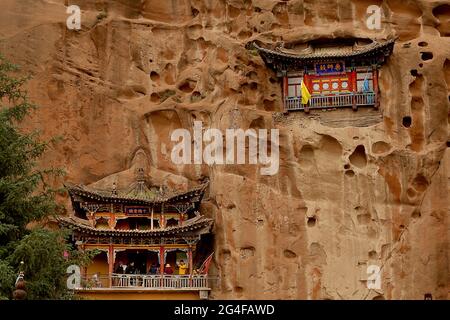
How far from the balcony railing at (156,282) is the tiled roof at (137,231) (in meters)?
Answer: 1.10

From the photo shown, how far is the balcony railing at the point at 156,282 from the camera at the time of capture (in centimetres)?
2320

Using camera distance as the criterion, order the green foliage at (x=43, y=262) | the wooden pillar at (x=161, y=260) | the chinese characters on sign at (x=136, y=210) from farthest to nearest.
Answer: the chinese characters on sign at (x=136, y=210), the wooden pillar at (x=161, y=260), the green foliage at (x=43, y=262)

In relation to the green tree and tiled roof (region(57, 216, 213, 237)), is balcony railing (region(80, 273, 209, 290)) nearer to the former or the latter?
tiled roof (region(57, 216, 213, 237))

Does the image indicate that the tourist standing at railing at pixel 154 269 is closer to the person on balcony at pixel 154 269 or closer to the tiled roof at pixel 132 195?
the person on balcony at pixel 154 269

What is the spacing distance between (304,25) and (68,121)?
731 centimetres

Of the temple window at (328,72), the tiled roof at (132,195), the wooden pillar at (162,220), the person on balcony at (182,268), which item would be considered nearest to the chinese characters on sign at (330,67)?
the temple window at (328,72)

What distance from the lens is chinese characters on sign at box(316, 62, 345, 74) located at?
2491 centimetres

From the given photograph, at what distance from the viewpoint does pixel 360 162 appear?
2377 cm

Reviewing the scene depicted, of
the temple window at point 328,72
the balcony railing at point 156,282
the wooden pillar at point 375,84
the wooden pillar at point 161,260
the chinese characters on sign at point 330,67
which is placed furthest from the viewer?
the chinese characters on sign at point 330,67

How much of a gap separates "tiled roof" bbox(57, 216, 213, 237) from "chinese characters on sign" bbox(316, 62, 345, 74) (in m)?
5.37

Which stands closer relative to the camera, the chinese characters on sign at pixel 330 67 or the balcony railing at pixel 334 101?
the balcony railing at pixel 334 101

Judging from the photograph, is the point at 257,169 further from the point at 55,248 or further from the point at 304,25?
the point at 55,248

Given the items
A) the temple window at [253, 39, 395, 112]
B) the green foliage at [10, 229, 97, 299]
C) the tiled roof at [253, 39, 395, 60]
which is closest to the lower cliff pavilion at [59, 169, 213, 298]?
the temple window at [253, 39, 395, 112]
